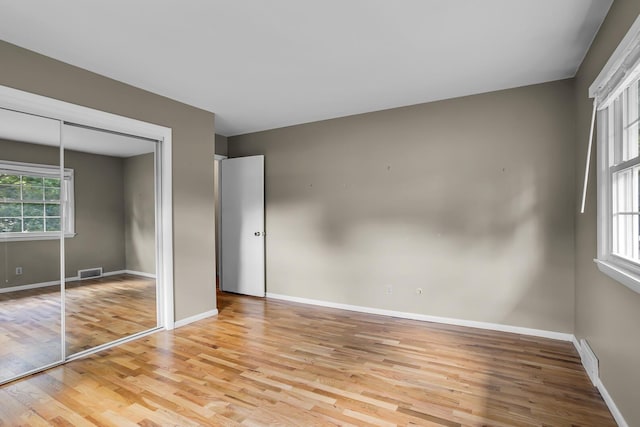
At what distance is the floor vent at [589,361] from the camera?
7.88 ft

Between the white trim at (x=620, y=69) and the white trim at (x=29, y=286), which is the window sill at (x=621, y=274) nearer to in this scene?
the white trim at (x=620, y=69)

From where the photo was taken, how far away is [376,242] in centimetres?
420

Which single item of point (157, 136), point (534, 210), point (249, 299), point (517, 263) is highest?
point (157, 136)

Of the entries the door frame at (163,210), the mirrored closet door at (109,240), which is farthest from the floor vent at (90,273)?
the door frame at (163,210)

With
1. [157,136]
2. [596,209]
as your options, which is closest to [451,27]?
[596,209]

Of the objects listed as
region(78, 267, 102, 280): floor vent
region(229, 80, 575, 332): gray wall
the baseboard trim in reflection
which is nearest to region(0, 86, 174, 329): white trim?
the baseboard trim in reflection

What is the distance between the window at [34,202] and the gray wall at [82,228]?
0.06 metres

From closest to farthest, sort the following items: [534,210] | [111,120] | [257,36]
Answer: [257,36], [111,120], [534,210]

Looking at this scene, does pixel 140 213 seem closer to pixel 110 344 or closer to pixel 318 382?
pixel 110 344

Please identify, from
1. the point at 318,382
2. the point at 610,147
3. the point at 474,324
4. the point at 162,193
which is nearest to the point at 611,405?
the point at 474,324

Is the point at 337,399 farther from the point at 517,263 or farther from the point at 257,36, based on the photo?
the point at 257,36

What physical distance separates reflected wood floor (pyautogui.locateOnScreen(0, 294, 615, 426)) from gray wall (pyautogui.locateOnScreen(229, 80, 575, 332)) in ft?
1.75

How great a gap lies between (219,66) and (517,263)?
3492mm

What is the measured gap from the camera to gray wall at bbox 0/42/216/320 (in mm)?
2881
